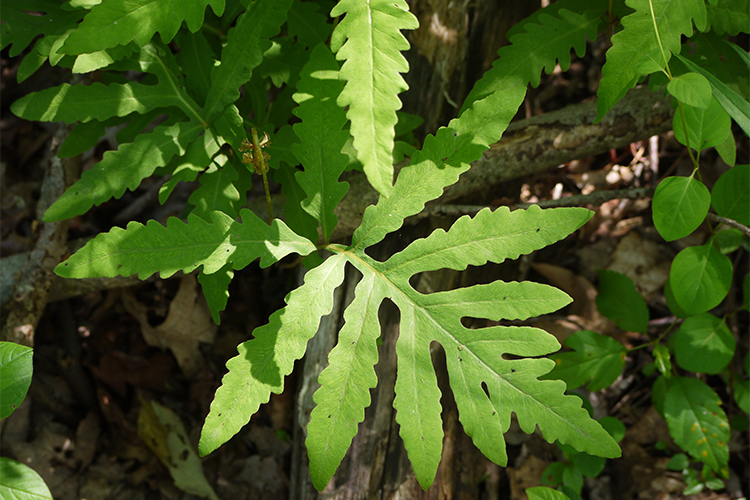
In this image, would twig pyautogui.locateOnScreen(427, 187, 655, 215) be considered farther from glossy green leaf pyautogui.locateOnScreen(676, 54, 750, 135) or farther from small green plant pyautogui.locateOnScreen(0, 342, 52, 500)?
small green plant pyautogui.locateOnScreen(0, 342, 52, 500)

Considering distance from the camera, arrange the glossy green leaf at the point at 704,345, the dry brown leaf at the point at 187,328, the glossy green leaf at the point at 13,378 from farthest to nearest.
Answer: the dry brown leaf at the point at 187,328
the glossy green leaf at the point at 704,345
the glossy green leaf at the point at 13,378

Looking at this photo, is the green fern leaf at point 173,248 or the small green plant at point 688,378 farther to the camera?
the small green plant at point 688,378

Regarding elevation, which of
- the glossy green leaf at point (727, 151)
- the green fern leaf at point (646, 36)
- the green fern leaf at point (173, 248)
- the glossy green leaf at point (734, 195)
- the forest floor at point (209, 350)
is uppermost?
the green fern leaf at point (646, 36)

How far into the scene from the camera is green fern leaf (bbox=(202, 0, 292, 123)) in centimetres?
188

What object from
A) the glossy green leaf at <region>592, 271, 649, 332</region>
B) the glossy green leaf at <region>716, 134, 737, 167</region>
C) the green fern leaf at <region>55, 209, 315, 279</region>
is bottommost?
the glossy green leaf at <region>592, 271, 649, 332</region>

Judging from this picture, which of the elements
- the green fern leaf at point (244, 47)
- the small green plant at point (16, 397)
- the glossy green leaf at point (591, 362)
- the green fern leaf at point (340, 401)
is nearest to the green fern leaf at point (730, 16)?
the glossy green leaf at point (591, 362)

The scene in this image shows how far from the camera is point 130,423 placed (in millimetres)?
3131

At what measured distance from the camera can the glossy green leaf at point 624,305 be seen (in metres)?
2.61

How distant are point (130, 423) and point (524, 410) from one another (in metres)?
2.59

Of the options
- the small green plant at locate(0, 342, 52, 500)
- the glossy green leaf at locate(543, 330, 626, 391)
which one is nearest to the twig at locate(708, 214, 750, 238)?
the glossy green leaf at locate(543, 330, 626, 391)

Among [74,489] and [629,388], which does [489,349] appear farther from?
[74,489]

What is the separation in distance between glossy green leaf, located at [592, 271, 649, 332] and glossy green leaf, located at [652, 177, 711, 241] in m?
0.80

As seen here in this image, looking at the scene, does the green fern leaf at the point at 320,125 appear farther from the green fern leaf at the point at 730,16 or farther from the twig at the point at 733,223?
the twig at the point at 733,223

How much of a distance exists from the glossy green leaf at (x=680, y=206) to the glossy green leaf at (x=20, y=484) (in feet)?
8.22
